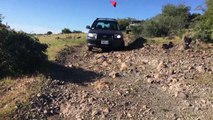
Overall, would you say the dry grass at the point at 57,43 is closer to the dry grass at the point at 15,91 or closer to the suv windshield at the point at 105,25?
the suv windshield at the point at 105,25

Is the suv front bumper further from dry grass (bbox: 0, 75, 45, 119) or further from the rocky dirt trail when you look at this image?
dry grass (bbox: 0, 75, 45, 119)

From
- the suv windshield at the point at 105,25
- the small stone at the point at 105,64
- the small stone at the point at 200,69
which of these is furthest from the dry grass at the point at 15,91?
the suv windshield at the point at 105,25

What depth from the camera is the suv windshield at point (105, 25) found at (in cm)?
1988

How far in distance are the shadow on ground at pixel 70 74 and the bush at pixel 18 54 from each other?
0.44 m

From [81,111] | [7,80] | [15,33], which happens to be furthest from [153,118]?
[15,33]

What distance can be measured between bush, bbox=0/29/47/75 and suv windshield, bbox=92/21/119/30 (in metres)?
7.84

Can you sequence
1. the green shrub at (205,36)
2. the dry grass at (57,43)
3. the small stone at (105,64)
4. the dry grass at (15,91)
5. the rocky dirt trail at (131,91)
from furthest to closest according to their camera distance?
the dry grass at (57,43), the green shrub at (205,36), the small stone at (105,64), the dry grass at (15,91), the rocky dirt trail at (131,91)

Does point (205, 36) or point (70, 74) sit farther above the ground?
point (205, 36)

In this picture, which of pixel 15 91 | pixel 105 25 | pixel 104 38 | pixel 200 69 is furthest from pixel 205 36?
pixel 15 91

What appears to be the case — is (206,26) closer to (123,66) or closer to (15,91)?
(123,66)

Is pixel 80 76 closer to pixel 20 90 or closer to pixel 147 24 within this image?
pixel 20 90

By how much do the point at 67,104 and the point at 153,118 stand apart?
192 cm

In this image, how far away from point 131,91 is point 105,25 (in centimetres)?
1027

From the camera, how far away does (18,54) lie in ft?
37.9
